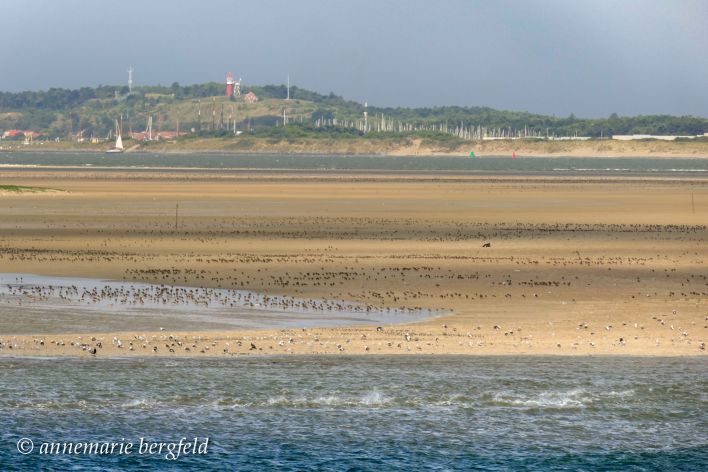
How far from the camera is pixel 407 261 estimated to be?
130 ft

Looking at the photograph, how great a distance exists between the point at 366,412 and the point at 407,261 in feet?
68.3

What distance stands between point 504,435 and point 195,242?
96.3ft

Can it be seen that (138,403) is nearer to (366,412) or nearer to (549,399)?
(366,412)

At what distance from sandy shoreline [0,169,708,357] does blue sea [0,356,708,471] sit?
4.60 ft

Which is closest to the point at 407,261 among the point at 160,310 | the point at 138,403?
the point at 160,310

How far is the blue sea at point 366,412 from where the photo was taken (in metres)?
16.5

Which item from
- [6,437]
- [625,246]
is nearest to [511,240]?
[625,246]

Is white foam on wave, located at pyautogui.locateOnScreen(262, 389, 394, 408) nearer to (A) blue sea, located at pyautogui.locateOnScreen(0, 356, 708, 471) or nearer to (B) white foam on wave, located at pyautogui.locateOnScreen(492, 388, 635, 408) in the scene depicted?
(A) blue sea, located at pyautogui.locateOnScreen(0, 356, 708, 471)

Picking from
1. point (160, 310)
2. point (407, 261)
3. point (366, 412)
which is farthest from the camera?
point (407, 261)

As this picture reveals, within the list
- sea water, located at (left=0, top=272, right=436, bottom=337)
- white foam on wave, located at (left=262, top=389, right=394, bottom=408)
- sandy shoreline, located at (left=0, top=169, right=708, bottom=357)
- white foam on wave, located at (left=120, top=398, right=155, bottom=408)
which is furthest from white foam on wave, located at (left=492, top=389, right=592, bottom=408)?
sea water, located at (left=0, top=272, right=436, bottom=337)

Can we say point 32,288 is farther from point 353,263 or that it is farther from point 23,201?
point 23,201

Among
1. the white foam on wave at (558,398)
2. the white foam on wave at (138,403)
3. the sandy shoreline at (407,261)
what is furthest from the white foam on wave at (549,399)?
the white foam on wave at (138,403)

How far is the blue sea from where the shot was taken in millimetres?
16500

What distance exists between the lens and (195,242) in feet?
151
